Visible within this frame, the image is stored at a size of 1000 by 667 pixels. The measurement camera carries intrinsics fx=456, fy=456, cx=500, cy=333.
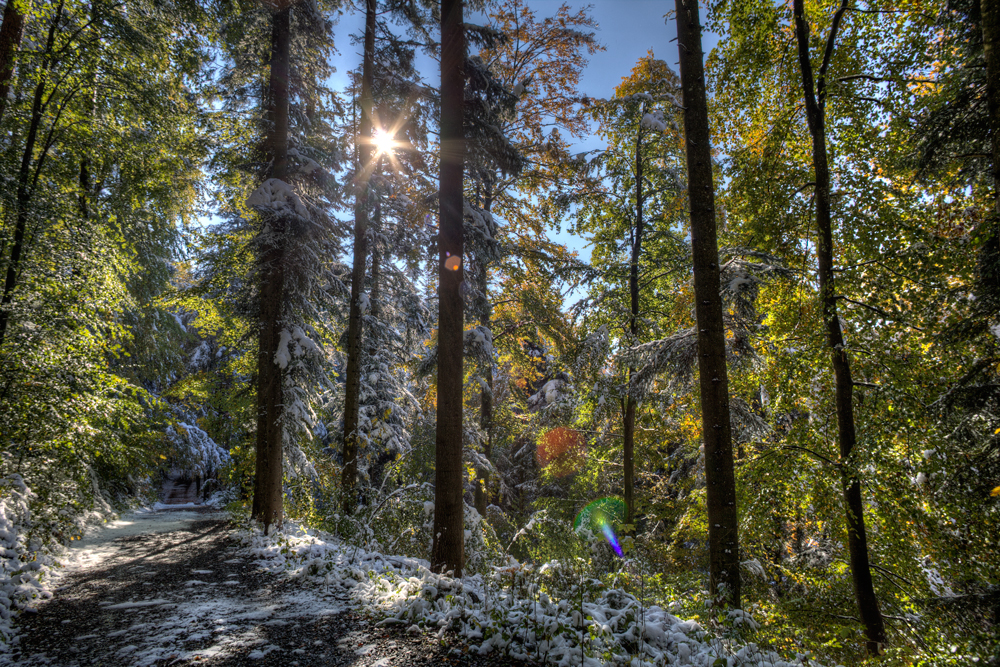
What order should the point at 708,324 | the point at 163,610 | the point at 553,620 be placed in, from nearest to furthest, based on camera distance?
the point at 553,620, the point at 163,610, the point at 708,324

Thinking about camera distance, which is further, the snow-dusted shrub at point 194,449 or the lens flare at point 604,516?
the snow-dusted shrub at point 194,449

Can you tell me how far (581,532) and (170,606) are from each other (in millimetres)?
8038

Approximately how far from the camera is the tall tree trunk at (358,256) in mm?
11281

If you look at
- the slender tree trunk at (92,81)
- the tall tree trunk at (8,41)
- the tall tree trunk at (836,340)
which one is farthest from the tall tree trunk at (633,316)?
the tall tree trunk at (8,41)

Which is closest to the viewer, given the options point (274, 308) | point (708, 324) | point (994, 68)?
point (994, 68)

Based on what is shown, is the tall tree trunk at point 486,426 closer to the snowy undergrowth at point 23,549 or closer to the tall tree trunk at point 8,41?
the snowy undergrowth at point 23,549

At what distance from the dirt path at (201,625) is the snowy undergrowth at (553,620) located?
0.86 ft

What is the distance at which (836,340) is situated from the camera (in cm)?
693

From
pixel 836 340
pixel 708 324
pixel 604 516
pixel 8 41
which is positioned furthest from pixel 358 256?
pixel 604 516

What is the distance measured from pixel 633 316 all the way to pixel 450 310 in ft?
19.9

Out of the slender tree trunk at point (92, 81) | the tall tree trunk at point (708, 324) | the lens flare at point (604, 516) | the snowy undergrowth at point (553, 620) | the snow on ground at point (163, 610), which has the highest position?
the slender tree trunk at point (92, 81)

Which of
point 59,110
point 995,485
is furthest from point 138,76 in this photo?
point 995,485

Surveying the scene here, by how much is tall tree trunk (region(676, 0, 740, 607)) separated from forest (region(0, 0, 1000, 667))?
0.14ft

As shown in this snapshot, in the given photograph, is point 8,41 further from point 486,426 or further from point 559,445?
point 559,445
